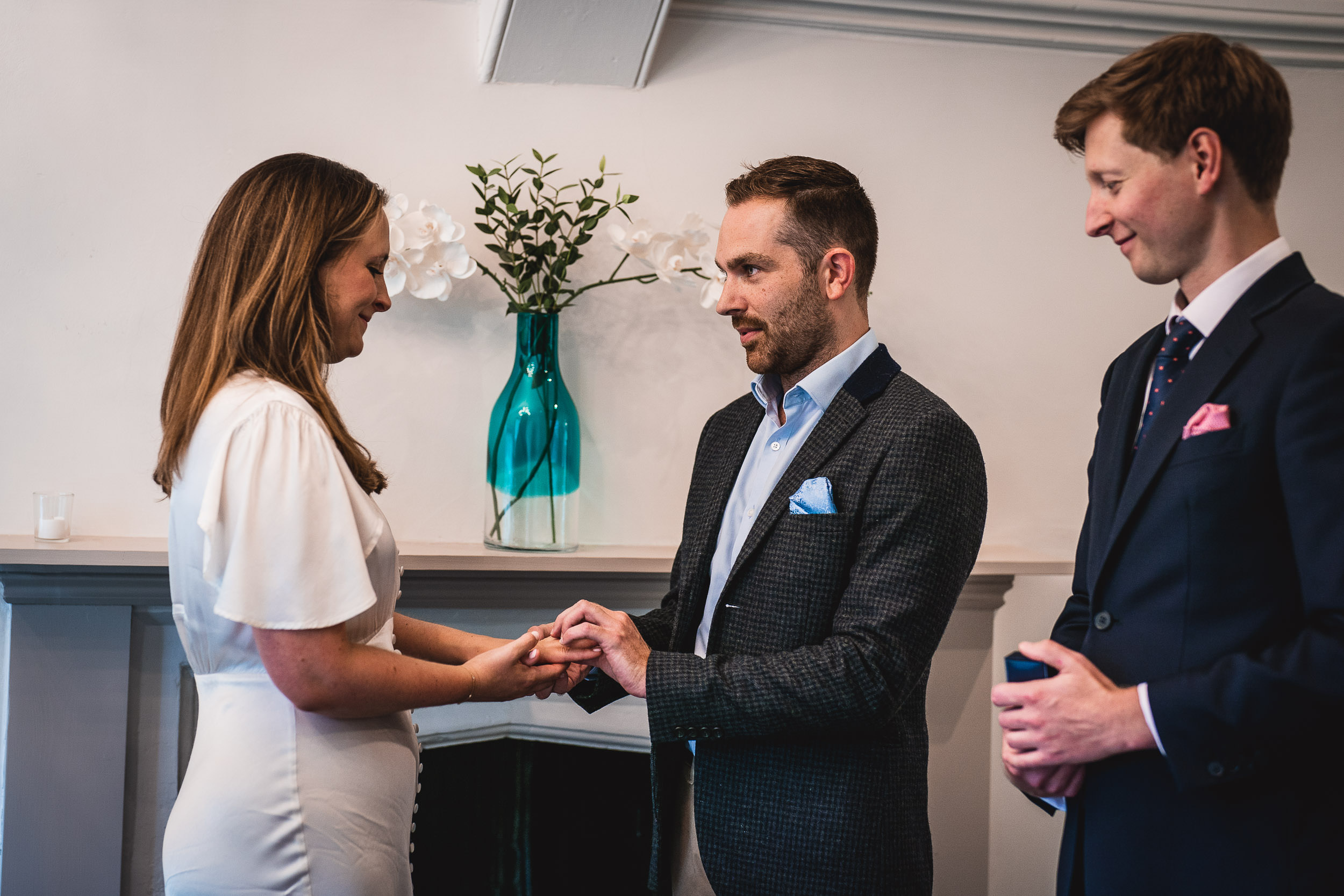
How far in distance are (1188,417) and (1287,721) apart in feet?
1.00

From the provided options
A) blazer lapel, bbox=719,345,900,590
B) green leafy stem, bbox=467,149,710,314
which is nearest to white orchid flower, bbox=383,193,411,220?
green leafy stem, bbox=467,149,710,314

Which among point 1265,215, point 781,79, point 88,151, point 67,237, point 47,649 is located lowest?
point 47,649

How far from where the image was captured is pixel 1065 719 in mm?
1021

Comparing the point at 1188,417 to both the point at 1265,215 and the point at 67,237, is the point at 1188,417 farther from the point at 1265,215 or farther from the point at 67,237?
the point at 67,237

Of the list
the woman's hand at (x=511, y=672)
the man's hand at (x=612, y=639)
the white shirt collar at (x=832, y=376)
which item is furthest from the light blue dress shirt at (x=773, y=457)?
the woman's hand at (x=511, y=672)

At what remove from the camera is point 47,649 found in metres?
2.02

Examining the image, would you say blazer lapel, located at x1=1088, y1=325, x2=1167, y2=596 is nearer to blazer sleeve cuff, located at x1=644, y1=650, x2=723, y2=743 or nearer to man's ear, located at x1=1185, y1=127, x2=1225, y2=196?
man's ear, located at x1=1185, y1=127, x2=1225, y2=196

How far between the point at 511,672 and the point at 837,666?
1.61 feet

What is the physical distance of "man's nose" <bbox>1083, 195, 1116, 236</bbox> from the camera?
42.9 inches

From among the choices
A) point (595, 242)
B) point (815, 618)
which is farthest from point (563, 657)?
point (595, 242)

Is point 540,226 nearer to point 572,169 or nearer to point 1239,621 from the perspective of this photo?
point 572,169

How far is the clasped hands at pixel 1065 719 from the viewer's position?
100 centimetres

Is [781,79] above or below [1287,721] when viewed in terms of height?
above

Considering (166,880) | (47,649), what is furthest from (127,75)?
(166,880)
